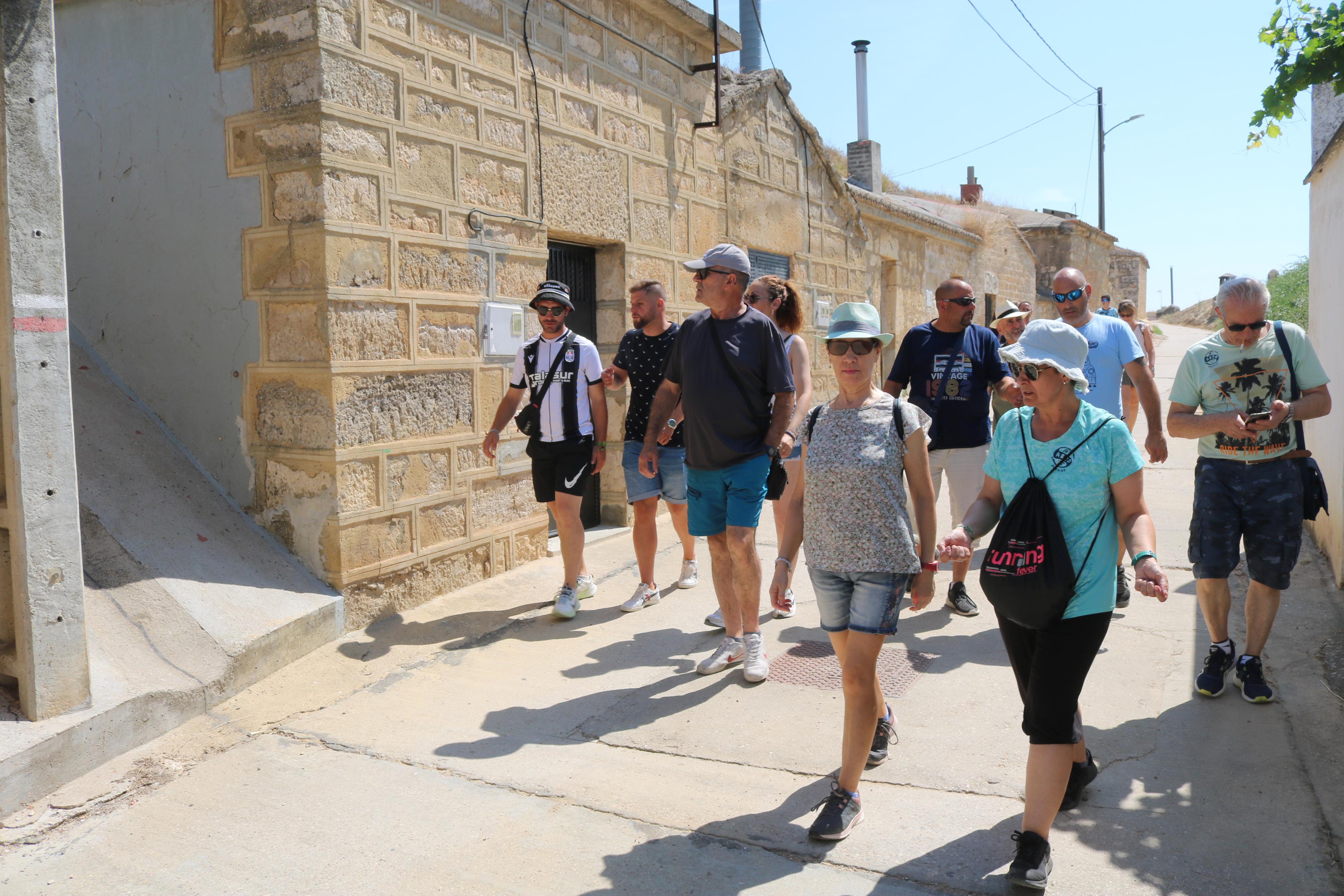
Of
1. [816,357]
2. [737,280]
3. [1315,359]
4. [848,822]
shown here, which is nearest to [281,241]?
[737,280]

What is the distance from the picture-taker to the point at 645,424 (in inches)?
217

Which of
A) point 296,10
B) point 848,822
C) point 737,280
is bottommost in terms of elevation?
point 848,822

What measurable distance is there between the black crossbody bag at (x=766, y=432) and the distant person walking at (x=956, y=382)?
0.82 meters

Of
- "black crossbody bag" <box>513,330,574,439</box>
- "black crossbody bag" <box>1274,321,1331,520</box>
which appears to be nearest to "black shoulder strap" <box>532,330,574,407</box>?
"black crossbody bag" <box>513,330,574,439</box>

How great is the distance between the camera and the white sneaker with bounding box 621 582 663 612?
18.2ft

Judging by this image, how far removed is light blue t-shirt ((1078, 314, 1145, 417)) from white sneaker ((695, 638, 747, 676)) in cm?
221

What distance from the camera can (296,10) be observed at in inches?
192

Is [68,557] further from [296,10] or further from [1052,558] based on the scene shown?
[1052,558]

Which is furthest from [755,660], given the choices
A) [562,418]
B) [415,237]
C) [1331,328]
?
[1331,328]

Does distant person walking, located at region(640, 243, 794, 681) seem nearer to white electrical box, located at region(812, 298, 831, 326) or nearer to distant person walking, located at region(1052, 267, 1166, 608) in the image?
distant person walking, located at region(1052, 267, 1166, 608)

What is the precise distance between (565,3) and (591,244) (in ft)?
5.31

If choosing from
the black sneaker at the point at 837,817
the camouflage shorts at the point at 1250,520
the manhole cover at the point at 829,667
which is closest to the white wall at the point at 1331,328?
the camouflage shorts at the point at 1250,520

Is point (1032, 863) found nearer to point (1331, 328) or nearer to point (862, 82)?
point (1331, 328)

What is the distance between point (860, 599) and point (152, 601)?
3101 mm
